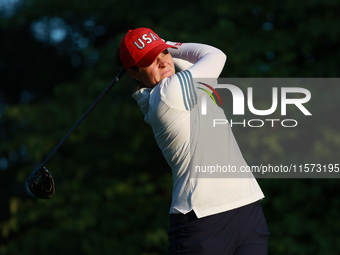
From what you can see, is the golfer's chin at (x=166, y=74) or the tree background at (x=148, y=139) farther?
the tree background at (x=148, y=139)

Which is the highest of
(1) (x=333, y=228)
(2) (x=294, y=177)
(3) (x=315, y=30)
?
(3) (x=315, y=30)

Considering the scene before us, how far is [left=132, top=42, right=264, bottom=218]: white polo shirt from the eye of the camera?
2.08 meters

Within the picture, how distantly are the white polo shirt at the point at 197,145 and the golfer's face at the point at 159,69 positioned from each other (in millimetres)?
126

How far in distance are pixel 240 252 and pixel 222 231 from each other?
130mm

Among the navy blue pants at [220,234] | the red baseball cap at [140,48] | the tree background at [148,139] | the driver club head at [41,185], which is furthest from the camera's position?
the tree background at [148,139]

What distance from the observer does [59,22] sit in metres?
8.87

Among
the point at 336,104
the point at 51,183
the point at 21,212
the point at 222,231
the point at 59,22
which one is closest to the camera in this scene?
the point at 222,231

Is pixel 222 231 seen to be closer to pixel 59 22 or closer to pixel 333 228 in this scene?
pixel 333 228

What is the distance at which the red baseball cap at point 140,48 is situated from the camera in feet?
7.29

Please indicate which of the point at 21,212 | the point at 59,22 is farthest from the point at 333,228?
the point at 59,22

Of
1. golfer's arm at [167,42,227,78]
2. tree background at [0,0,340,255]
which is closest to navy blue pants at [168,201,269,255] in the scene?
golfer's arm at [167,42,227,78]

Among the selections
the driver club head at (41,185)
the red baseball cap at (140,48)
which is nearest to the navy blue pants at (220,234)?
the red baseball cap at (140,48)

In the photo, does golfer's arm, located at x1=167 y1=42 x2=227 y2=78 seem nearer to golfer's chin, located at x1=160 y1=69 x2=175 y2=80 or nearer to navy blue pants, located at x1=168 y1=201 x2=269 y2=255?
golfer's chin, located at x1=160 y1=69 x2=175 y2=80

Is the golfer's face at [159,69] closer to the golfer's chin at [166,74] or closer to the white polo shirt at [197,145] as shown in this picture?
the golfer's chin at [166,74]
